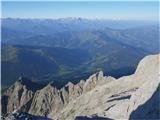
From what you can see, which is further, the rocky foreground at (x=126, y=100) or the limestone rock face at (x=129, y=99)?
the rocky foreground at (x=126, y=100)

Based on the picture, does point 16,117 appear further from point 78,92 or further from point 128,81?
point 78,92

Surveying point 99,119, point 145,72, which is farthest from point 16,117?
point 145,72

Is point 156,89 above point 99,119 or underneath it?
above

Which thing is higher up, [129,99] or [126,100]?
[129,99]

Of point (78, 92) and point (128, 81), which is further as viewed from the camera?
point (78, 92)

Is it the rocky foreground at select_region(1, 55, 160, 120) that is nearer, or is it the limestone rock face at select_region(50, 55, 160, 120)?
the limestone rock face at select_region(50, 55, 160, 120)

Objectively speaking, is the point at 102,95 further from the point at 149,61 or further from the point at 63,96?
the point at 63,96

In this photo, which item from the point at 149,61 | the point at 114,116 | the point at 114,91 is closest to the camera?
the point at 114,116

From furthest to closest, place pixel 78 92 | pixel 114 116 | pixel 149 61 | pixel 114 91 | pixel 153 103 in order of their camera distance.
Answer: pixel 78 92 → pixel 114 91 → pixel 149 61 → pixel 114 116 → pixel 153 103

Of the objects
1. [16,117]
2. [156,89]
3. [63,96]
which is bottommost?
[63,96]
